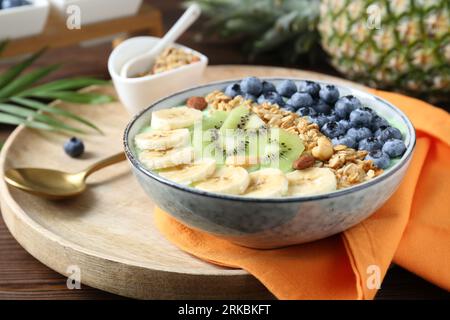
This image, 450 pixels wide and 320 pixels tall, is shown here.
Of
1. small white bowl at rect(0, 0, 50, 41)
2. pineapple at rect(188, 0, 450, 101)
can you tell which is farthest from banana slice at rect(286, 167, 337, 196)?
A: small white bowl at rect(0, 0, 50, 41)

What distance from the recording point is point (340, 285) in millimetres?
1253

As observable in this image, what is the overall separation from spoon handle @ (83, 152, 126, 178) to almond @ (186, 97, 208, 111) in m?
0.26

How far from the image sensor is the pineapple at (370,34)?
6.59 ft

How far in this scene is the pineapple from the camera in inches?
79.1

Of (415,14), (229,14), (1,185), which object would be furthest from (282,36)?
(1,185)

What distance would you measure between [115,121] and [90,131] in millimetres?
Answer: 100

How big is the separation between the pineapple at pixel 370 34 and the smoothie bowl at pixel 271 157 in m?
0.54

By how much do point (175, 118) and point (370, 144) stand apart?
1.42 ft

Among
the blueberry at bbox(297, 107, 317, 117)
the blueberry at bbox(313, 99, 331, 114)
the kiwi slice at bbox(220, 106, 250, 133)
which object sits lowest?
the blueberry at bbox(313, 99, 331, 114)

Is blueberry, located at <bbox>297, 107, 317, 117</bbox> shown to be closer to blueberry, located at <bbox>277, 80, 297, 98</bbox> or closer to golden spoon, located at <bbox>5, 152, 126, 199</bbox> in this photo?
blueberry, located at <bbox>277, 80, 297, 98</bbox>

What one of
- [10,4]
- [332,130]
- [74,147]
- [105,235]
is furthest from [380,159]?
[10,4]

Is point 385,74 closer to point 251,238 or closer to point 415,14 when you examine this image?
point 415,14

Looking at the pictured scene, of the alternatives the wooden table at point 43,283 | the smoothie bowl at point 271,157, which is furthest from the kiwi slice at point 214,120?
the wooden table at point 43,283

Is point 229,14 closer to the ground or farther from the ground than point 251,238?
closer to the ground
